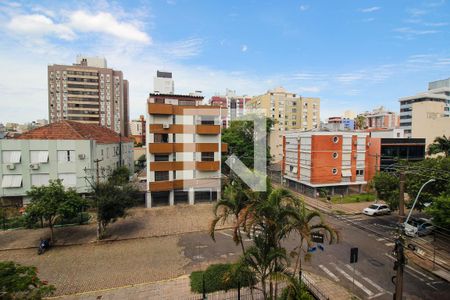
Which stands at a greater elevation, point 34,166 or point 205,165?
point 34,166

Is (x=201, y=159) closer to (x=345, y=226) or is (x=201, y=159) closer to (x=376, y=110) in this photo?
(x=345, y=226)

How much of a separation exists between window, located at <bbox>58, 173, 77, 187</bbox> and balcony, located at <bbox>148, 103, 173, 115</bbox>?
A: 11087 millimetres

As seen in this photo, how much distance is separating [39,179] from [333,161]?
117ft

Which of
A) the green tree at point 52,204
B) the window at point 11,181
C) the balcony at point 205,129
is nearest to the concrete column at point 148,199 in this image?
the balcony at point 205,129

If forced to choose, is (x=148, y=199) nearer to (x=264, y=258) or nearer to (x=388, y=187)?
(x=264, y=258)

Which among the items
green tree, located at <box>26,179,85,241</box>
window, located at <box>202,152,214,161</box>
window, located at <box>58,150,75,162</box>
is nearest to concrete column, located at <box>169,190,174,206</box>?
window, located at <box>202,152,214,161</box>

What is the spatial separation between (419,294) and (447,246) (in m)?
8.20

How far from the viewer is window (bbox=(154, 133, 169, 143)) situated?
2902cm

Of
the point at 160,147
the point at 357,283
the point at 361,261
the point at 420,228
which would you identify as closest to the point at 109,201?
the point at 160,147

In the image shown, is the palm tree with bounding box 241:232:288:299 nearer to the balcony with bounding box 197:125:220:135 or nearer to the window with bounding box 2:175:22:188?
the balcony with bounding box 197:125:220:135

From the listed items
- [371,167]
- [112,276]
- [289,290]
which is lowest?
[112,276]

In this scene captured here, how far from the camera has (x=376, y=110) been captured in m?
123

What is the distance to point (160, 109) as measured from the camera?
28.5 meters

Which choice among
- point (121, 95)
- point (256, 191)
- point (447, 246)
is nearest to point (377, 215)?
point (447, 246)
